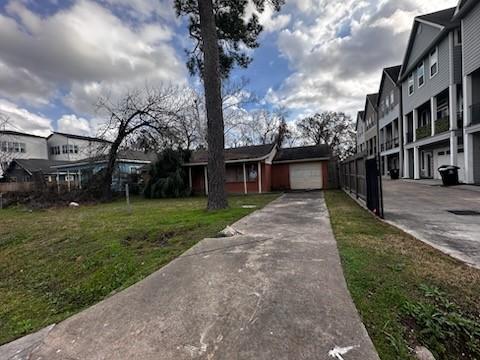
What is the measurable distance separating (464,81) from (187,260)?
1737 cm

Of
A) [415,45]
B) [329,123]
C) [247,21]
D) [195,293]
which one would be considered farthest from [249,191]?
[329,123]

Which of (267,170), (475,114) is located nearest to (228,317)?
(267,170)

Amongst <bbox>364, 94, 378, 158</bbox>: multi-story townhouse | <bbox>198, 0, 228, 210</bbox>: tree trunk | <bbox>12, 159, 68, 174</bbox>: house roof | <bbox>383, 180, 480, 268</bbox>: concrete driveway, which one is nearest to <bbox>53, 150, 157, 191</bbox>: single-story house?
<bbox>198, 0, 228, 210</bbox>: tree trunk

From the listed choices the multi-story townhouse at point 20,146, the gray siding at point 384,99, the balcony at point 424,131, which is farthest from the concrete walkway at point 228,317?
the multi-story townhouse at point 20,146

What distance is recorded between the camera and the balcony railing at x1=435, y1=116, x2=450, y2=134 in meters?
14.9

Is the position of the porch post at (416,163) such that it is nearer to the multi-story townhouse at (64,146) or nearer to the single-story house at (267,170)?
the single-story house at (267,170)

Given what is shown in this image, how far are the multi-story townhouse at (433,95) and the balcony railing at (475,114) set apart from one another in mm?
1243

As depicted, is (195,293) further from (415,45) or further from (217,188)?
(415,45)

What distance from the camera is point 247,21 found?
1134cm

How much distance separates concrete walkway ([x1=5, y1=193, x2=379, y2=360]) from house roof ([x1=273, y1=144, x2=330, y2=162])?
1481 cm

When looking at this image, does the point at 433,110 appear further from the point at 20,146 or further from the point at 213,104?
the point at 20,146

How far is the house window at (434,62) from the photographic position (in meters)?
16.3

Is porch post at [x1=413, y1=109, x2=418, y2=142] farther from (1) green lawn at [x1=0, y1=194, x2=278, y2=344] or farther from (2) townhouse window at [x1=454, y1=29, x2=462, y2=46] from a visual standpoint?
(1) green lawn at [x1=0, y1=194, x2=278, y2=344]

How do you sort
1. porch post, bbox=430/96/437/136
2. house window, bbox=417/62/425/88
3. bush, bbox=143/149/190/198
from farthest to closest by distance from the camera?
house window, bbox=417/62/425/88, bush, bbox=143/149/190/198, porch post, bbox=430/96/437/136
